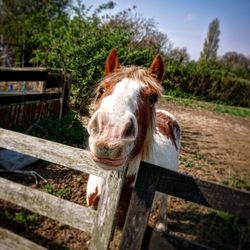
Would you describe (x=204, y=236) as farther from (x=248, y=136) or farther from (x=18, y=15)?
(x=18, y=15)

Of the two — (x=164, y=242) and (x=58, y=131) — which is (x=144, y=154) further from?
(x=58, y=131)

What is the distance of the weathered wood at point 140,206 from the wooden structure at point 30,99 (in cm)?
402

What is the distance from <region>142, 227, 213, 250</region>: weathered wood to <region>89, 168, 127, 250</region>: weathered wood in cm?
32

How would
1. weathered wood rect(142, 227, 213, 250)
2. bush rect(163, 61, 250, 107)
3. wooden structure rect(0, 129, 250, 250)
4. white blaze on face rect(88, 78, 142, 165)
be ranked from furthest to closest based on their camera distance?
bush rect(163, 61, 250, 107)
weathered wood rect(142, 227, 213, 250)
wooden structure rect(0, 129, 250, 250)
white blaze on face rect(88, 78, 142, 165)

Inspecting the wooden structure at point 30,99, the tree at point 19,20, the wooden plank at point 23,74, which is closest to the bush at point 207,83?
the tree at point 19,20

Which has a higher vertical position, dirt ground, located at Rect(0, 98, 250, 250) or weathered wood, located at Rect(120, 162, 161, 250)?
weathered wood, located at Rect(120, 162, 161, 250)

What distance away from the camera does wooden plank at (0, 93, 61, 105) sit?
5.10 meters

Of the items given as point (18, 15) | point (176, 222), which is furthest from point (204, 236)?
point (18, 15)

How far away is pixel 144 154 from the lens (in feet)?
7.75

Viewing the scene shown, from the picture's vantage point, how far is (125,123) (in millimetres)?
1526

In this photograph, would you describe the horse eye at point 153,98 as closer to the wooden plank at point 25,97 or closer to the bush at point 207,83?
the wooden plank at point 25,97

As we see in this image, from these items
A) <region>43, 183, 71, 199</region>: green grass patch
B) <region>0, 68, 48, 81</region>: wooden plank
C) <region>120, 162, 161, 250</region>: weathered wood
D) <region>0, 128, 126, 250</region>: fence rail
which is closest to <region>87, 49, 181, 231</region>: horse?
<region>120, 162, 161, 250</region>: weathered wood

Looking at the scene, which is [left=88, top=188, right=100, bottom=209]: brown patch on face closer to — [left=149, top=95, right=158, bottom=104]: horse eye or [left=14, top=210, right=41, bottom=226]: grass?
[left=149, top=95, right=158, bottom=104]: horse eye

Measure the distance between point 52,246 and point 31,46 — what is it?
17942mm
